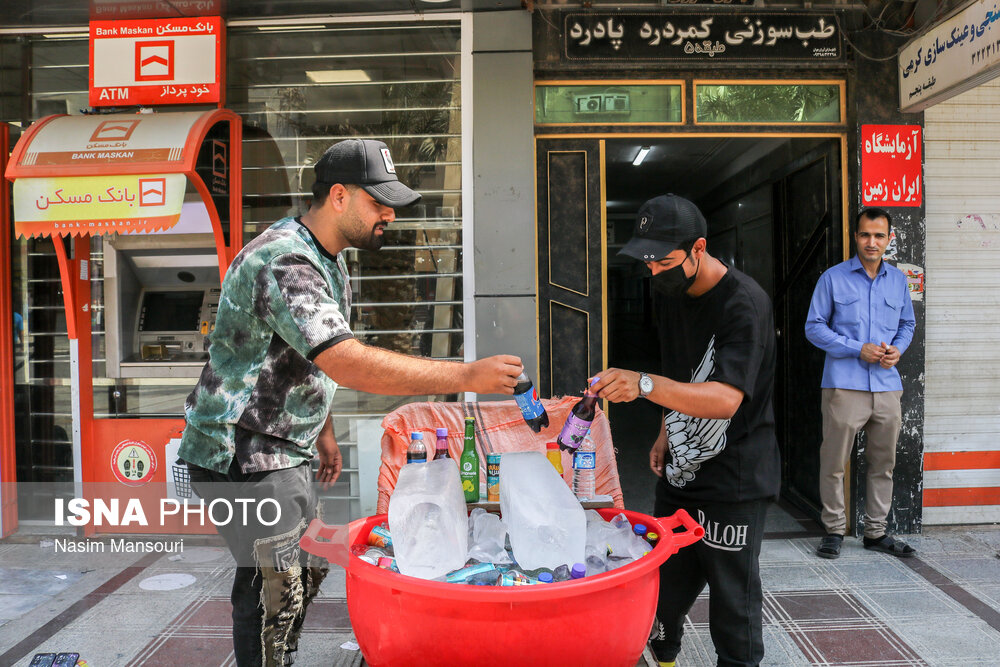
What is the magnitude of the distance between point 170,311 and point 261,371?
302 centimetres

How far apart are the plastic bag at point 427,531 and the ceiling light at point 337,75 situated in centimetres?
373

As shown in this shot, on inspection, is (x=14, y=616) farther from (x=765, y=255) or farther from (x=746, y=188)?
(x=746, y=188)

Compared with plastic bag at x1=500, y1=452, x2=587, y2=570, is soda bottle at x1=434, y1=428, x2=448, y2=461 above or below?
above

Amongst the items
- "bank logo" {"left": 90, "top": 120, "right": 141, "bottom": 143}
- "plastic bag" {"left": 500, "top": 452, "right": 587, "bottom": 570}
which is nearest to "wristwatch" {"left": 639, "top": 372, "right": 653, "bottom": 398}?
"plastic bag" {"left": 500, "top": 452, "right": 587, "bottom": 570}

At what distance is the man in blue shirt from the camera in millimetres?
4391

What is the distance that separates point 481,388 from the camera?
6.43ft

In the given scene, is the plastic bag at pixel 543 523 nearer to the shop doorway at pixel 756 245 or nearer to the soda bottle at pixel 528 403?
the soda bottle at pixel 528 403

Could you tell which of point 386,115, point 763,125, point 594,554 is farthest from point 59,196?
point 763,125

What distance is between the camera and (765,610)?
12.2 feet

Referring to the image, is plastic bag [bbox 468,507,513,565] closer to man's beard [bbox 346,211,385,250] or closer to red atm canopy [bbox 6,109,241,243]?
man's beard [bbox 346,211,385,250]

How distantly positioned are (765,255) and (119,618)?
6300 millimetres

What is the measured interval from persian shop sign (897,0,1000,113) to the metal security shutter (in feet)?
1.45

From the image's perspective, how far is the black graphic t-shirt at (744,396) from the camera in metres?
2.31

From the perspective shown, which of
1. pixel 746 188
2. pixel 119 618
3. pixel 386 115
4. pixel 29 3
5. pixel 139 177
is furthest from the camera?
pixel 746 188
